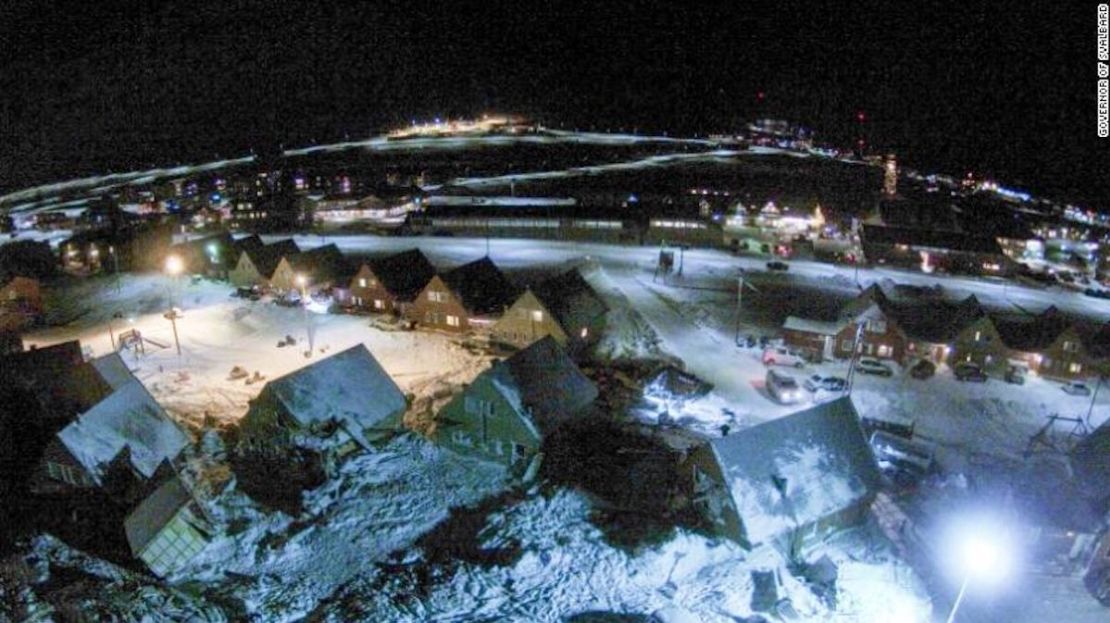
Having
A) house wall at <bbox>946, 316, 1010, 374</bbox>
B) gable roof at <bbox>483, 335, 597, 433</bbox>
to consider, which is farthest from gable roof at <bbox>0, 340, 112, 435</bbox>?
house wall at <bbox>946, 316, 1010, 374</bbox>

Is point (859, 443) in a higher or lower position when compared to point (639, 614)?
higher

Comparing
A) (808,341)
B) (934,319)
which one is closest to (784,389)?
(808,341)

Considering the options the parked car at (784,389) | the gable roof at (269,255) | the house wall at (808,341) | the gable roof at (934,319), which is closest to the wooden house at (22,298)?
the gable roof at (269,255)

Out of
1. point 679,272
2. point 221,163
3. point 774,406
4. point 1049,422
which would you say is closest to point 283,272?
point 679,272

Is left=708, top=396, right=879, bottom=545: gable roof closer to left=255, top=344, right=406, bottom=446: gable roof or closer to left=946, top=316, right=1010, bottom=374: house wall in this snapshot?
left=255, top=344, right=406, bottom=446: gable roof

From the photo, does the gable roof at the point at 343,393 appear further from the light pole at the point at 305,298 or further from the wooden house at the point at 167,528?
the light pole at the point at 305,298

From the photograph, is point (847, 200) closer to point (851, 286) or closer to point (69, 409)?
point (851, 286)
